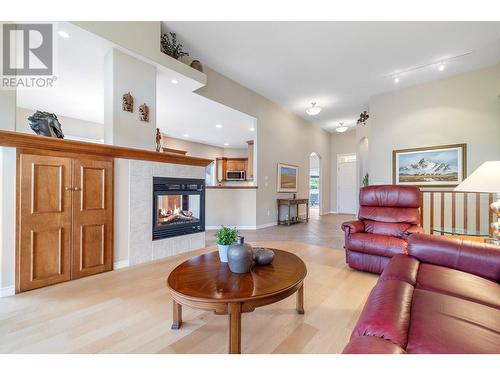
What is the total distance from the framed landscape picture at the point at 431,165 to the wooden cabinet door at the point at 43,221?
5.70 metres

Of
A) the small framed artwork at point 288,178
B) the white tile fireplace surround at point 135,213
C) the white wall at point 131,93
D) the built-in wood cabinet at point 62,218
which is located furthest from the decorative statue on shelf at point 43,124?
the small framed artwork at point 288,178

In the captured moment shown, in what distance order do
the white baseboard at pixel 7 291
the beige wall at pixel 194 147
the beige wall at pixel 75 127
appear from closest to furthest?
the white baseboard at pixel 7 291
the beige wall at pixel 75 127
the beige wall at pixel 194 147

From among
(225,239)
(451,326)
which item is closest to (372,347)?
(451,326)

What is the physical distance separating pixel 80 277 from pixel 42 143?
1.37m

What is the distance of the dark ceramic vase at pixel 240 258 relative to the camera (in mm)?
1443

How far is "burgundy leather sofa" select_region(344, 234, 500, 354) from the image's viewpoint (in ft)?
2.59

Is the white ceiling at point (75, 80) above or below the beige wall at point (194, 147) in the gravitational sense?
above

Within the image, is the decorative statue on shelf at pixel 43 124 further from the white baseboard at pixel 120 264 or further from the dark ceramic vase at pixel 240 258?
the dark ceramic vase at pixel 240 258

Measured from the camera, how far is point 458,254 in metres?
1.51

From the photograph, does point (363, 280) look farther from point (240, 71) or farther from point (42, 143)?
point (240, 71)

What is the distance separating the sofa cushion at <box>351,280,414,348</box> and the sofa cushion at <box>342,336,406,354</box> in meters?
0.04

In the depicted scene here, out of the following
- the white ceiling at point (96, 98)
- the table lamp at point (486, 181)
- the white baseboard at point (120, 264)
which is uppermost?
the white ceiling at point (96, 98)

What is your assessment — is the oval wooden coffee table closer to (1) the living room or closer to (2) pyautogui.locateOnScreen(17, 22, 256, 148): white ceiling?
(1) the living room

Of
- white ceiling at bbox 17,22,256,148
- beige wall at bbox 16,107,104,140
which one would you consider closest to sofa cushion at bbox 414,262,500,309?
white ceiling at bbox 17,22,256,148
